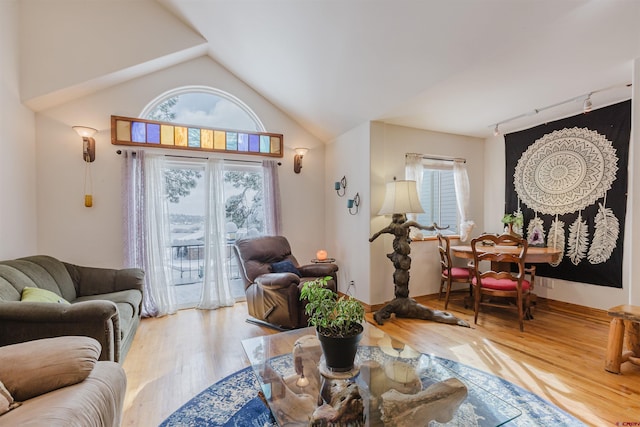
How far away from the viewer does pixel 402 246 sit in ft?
11.1

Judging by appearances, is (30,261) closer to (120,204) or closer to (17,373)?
(120,204)

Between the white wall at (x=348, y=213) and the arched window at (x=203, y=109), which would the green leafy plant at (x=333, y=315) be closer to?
the white wall at (x=348, y=213)

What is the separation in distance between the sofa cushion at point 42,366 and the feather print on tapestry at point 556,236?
472cm

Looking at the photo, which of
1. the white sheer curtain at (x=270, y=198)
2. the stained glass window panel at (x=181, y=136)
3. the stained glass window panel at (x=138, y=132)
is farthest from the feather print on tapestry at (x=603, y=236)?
the stained glass window panel at (x=138, y=132)

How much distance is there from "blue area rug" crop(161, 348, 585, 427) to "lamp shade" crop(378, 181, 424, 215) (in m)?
1.72

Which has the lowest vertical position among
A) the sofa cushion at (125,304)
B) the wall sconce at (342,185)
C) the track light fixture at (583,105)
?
the sofa cushion at (125,304)

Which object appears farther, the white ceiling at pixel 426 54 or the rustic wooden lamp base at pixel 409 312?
the rustic wooden lamp base at pixel 409 312

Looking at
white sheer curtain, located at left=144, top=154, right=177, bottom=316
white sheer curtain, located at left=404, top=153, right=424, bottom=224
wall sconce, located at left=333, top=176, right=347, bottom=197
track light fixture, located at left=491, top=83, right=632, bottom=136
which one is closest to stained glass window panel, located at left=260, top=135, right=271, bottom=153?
wall sconce, located at left=333, top=176, right=347, bottom=197

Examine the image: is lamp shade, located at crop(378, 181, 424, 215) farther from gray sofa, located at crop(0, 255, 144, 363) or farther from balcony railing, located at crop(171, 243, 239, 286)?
gray sofa, located at crop(0, 255, 144, 363)

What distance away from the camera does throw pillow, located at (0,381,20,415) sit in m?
1.07

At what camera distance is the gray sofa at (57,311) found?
5.48ft

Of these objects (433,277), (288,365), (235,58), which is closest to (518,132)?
(433,277)

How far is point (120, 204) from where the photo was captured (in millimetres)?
3537

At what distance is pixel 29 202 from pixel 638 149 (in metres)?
5.76
